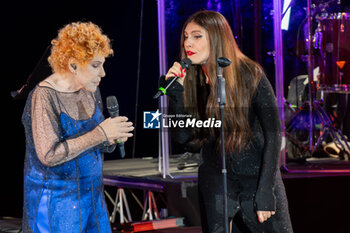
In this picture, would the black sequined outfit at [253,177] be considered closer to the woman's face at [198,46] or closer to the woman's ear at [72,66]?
the woman's face at [198,46]

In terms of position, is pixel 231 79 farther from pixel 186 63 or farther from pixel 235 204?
pixel 235 204

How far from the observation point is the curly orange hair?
1.93 metres

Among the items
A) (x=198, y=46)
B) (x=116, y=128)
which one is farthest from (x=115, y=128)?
(x=198, y=46)

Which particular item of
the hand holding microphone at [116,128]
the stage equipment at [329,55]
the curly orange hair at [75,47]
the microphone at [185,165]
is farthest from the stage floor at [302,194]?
the curly orange hair at [75,47]

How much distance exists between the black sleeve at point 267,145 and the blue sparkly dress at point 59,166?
2.17ft

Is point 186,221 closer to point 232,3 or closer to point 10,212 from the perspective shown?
point 232,3

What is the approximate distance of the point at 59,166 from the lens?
1.88 metres

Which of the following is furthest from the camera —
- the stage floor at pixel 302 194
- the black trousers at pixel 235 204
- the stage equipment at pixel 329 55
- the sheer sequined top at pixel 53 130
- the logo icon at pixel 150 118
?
the stage equipment at pixel 329 55

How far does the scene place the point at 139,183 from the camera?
4.17 m

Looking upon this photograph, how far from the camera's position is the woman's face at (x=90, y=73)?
6.43 feet

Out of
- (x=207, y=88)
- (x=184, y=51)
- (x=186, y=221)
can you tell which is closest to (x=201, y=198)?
(x=207, y=88)

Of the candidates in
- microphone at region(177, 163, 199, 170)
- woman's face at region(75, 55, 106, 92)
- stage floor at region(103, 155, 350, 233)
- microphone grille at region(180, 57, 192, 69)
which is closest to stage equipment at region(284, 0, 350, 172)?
stage floor at region(103, 155, 350, 233)

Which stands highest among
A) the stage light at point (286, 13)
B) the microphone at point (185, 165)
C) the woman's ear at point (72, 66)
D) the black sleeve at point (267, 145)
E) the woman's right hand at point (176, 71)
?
the stage light at point (286, 13)

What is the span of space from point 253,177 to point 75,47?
3.00ft
